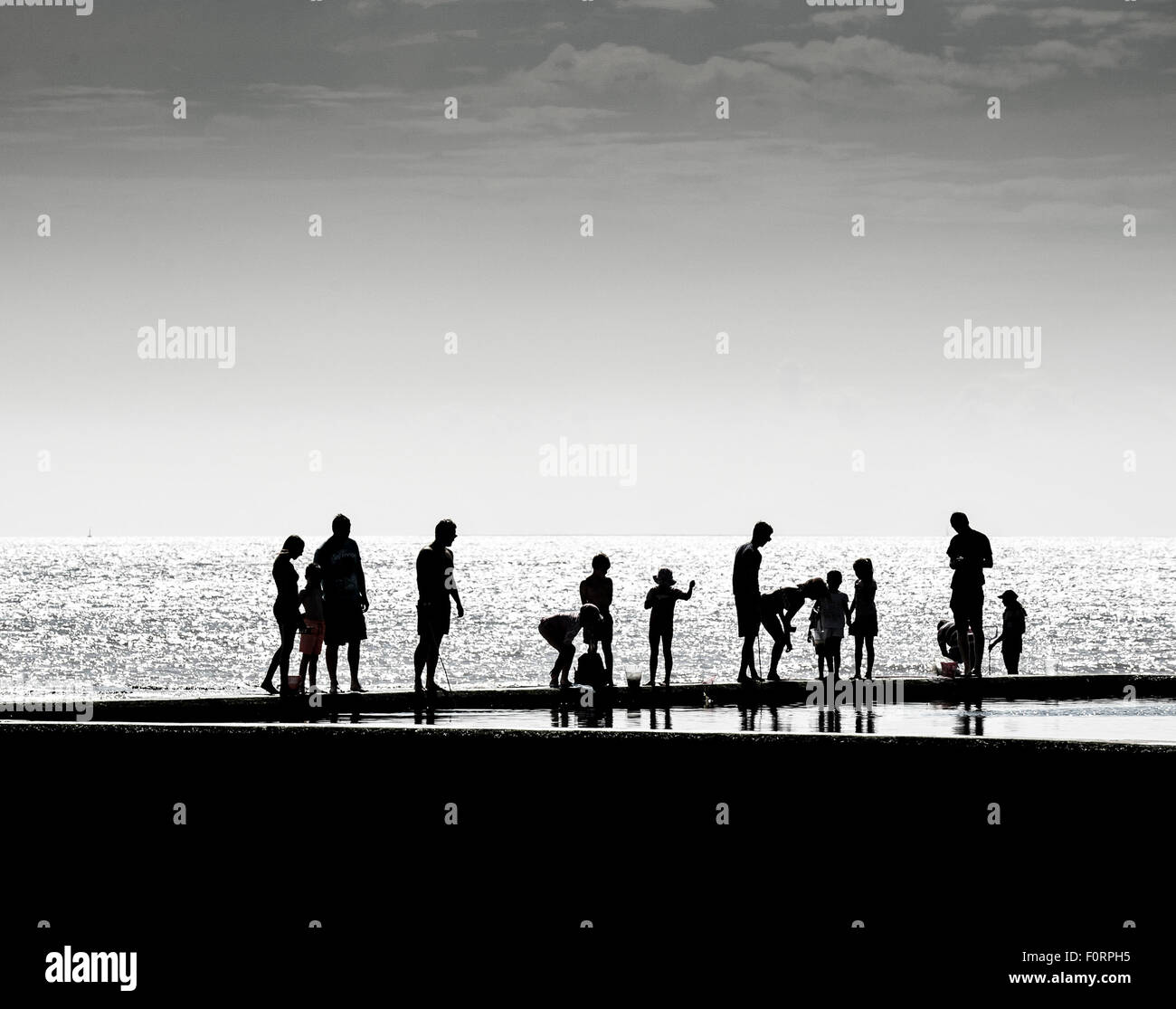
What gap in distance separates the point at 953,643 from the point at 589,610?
18.1ft

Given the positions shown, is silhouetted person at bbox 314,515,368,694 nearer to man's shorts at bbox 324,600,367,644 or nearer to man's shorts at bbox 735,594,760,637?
man's shorts at bbox 324,600,367,644

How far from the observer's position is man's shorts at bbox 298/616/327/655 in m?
13.1

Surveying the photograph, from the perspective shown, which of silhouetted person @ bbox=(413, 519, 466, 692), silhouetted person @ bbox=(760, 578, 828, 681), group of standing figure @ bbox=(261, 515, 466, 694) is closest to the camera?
group of standing figure @ bbox=(261, 515, 466, 694)

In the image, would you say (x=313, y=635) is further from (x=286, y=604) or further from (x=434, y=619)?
(x=434, y=619)

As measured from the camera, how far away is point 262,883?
29.6 ft

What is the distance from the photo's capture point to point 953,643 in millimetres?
16984

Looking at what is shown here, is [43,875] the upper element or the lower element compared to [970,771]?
lower

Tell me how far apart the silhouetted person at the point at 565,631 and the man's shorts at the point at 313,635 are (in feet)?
7.16

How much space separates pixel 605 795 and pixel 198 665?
180 feet

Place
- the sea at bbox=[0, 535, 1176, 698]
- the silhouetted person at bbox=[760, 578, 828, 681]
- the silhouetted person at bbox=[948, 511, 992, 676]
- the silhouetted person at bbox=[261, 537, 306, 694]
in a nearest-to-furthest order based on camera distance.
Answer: the silhouetted person at bbox=[261, 537, 306, 694] < the silhouetted person at bbox=[948, 511, 992, 676] < the silhouetted person at bbox=[760, 578, 828, 681] < the sea at bbox=[0, 535, 1176, 698]

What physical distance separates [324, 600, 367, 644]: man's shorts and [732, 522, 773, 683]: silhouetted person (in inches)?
152

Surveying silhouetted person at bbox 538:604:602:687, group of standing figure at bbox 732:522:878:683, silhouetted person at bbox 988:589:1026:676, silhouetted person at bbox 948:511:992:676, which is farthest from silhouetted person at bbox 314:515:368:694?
silhouetted person at bbox 988:589:1026:676
